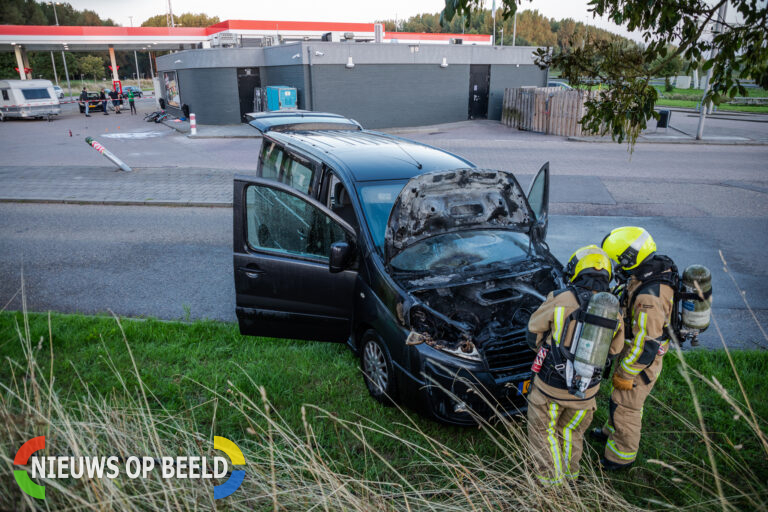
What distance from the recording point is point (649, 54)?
11.5ft

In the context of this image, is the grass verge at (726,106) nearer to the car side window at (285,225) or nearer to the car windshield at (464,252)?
the car windshield at (464,252)

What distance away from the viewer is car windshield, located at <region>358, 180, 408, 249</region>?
4520mm

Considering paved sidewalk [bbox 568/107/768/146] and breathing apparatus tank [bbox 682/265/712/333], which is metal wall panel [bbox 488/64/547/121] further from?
breathing apparatus tank [bbox 682/265/712/333]

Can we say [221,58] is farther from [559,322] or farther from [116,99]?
[559,322]

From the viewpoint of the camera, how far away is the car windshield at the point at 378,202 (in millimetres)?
4520

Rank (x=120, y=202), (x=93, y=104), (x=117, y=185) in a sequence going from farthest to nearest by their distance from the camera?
(x=93, y=104)
(x=117, y=185)
(x=120, y=202)

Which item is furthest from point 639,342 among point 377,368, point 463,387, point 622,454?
point 377,368

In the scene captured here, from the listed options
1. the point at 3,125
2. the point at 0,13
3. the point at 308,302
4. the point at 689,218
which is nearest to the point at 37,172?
the point at 308,302

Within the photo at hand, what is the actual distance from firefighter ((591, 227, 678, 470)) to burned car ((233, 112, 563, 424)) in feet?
2.21

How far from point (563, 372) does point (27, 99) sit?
3603cm

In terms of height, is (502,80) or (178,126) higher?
(502,80)

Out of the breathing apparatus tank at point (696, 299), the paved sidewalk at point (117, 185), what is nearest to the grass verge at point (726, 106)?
the paved sidewalk at point (117, 185)

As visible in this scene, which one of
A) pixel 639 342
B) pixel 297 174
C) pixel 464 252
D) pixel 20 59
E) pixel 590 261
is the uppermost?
pixel 20 59

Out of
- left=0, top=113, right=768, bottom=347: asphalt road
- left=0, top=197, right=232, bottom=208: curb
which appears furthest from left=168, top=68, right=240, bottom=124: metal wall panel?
left=0, top=197, right=232, bottom=208: curb
